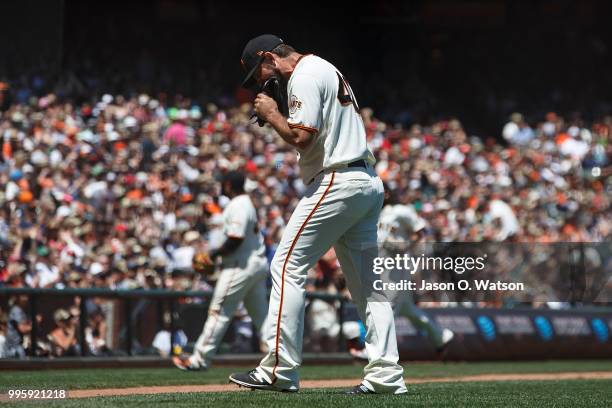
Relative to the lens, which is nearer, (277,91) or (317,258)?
(317,258)

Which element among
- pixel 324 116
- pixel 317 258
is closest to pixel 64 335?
pixel 317 258

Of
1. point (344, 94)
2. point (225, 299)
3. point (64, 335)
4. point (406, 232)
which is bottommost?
point (64, 335)

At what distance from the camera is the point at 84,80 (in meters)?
21.7

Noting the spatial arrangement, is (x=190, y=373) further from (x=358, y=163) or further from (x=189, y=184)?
(x=189, y=184)

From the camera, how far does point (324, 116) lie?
6.30 m

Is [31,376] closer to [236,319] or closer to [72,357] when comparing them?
[72,357]

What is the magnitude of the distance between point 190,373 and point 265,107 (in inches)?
195

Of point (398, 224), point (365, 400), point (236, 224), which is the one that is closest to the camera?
point (365, 400)

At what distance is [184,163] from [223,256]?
7.75 meters

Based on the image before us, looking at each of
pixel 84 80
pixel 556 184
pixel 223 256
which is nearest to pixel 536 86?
pixel 556 184

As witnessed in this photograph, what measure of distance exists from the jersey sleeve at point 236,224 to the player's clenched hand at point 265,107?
4.31 m

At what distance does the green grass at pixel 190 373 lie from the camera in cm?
890

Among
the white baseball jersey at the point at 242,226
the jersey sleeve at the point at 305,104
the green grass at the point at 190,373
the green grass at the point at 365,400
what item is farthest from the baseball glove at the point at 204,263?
the jersey sleeve at the point at 305,104

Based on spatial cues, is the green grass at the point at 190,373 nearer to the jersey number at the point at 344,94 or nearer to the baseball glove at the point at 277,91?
the baseball glove at the point at 277,91
